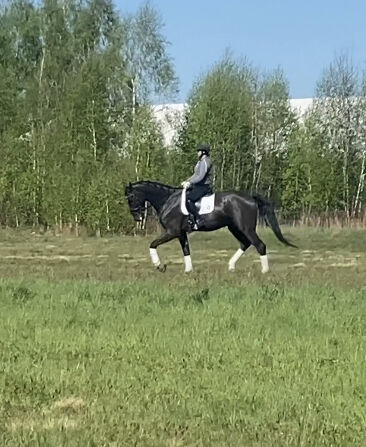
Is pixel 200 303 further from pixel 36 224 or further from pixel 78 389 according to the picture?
pixel 36 224

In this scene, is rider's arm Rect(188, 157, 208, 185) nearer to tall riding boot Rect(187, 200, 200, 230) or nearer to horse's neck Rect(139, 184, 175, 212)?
tall riding boot Rect(187, 200, 200, 230)

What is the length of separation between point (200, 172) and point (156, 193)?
1.16 metres

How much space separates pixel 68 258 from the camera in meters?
24.6

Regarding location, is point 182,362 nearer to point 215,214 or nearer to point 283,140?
point 215,214

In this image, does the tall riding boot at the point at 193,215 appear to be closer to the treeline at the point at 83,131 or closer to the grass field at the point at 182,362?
the grass field at the point at 182,362

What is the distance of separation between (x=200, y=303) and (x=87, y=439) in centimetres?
643

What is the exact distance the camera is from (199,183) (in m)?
19.6

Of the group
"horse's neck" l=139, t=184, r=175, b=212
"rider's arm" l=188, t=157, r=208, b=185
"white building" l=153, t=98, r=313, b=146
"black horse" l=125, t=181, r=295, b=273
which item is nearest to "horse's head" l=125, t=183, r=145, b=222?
"black horse" l=125, t=181, r=295, b=273

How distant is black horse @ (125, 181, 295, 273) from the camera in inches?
776

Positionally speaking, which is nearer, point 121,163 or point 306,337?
point 306,337

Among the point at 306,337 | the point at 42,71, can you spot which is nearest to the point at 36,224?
the point at 42,71

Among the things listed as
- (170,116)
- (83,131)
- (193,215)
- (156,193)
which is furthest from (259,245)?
(170,116)

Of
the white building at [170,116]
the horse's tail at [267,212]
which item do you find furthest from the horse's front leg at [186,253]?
the white building at [170,116]

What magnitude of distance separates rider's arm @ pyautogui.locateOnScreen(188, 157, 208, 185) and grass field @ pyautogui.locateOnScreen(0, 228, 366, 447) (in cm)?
319
